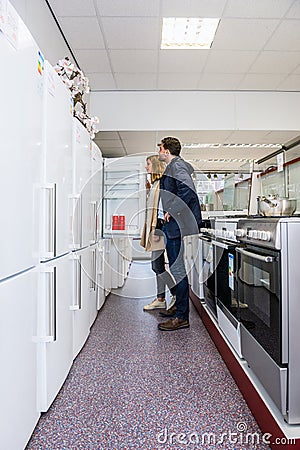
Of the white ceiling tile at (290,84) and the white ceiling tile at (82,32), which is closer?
the white ceiling tile at (82,32)

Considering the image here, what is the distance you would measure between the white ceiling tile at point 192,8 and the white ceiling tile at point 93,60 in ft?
2.90

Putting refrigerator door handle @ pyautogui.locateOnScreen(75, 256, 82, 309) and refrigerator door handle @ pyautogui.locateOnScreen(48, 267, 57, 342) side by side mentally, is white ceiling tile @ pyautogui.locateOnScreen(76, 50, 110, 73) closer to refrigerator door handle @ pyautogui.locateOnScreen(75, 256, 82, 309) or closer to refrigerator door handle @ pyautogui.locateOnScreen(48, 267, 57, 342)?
refrigerator door handle @ pyautogui.locateOnScreen(75, 256, 82, 309)

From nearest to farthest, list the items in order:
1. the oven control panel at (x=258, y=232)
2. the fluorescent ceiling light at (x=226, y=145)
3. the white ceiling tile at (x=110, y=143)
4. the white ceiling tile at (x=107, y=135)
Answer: the oven control panel at (x=258, y=232) → the white ceiling tile at (x=107, y=135) → the white ceiling tile at (x=110, y=143) → the fluorescent ceiling light at (x=226, y=145)

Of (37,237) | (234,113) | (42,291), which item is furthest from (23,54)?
(234,113)

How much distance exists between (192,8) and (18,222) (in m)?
2.32

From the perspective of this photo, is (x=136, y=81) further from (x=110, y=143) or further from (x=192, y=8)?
(x=192, y=8)

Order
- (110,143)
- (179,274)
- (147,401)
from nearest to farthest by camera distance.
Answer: (147,401) → (179,274) → (110,143)

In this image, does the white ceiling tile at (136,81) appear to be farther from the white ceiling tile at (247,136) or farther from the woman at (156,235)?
the white ceiling tile at (247,136)

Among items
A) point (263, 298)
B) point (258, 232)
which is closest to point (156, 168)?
point (258, 232)

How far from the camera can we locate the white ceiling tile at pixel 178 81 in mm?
3938

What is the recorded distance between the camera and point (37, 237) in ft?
4.71

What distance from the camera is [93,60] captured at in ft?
11.7

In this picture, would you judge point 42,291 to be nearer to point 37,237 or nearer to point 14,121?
point 37,237

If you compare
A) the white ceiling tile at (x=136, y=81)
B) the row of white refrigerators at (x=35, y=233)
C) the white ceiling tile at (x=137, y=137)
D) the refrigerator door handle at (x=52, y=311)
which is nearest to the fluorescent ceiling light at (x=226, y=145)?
the white ceiling tile at (x=137, y=137)
